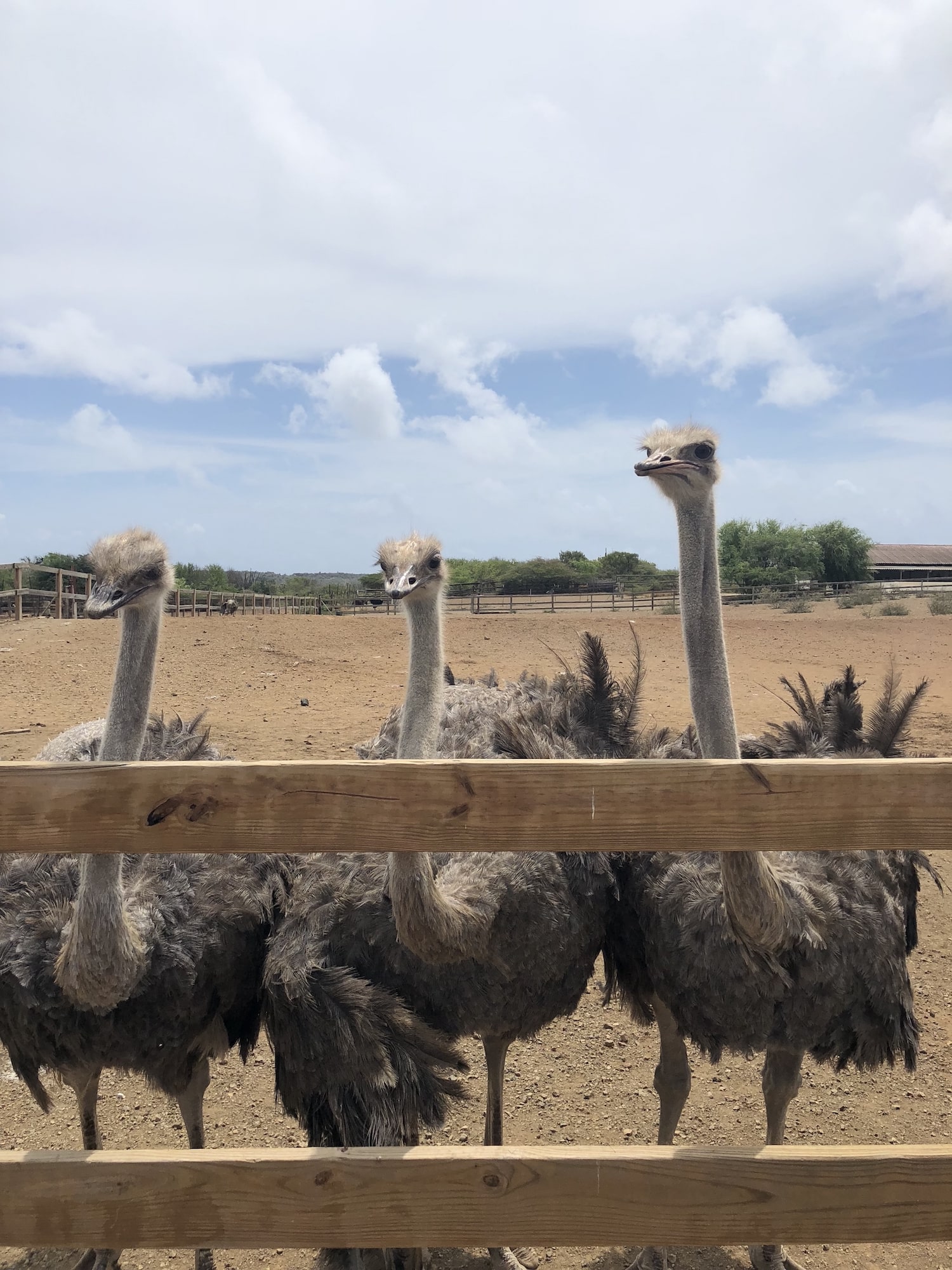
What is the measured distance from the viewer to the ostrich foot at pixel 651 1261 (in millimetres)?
2902

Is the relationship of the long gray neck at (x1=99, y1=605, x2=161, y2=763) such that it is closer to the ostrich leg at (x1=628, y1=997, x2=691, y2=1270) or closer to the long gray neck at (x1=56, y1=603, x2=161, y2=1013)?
the long gray neck at (x1=56, y1=603, x2=161, y2=1013)

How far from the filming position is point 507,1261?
9.74 ft

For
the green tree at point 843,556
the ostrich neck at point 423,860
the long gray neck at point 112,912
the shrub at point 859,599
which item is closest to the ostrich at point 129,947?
the long gray neck at point 112,912

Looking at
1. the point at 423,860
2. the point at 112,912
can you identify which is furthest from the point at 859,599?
the point at 112,912

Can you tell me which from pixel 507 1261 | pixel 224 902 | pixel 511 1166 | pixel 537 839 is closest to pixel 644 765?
pixel 537 839

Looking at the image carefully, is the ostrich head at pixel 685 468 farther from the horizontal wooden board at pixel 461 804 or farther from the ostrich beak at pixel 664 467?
the horizontal wooden board at pixel 461 804

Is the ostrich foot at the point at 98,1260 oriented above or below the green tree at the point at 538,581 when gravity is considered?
below

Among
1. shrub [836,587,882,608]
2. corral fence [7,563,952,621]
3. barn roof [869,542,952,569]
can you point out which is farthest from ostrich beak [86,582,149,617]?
barn roof [869,542,952,569]

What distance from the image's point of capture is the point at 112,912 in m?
2.33

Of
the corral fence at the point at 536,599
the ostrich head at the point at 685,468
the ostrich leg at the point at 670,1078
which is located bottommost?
the ostrich leg at the point at 670,1078

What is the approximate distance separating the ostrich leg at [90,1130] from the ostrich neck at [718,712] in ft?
5.99

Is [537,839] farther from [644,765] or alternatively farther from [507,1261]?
[507,1261]

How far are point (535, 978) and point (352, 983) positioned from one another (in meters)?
0.60

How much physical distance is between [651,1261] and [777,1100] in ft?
2.02
